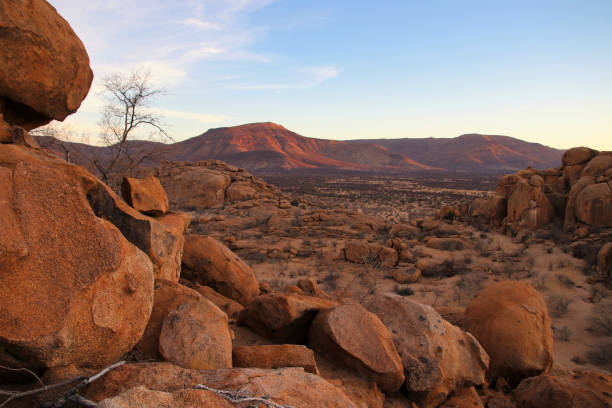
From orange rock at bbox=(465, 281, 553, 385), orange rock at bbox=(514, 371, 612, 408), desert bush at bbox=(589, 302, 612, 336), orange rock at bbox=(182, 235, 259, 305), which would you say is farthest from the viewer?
desert bush at bbox=(589, 302, 612, 336)

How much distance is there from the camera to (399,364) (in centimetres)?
374

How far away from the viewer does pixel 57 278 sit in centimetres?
226

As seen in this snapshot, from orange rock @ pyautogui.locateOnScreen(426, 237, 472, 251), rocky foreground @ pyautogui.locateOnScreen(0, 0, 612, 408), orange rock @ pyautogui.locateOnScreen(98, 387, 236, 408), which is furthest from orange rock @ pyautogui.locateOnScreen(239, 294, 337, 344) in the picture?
orange rock @ pyautogui.locateOnScreen(426, 237, 472, 251)

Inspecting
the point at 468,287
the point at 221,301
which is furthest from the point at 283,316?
the point at 468,287

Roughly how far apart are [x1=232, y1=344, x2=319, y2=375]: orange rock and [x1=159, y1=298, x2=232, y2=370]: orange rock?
209mm

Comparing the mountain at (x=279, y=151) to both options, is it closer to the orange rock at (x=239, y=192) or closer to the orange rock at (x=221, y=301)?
the orange rock at (x=239, y=192)

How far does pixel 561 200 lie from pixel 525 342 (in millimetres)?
13708

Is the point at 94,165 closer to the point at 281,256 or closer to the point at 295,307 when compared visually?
the point at 281,256

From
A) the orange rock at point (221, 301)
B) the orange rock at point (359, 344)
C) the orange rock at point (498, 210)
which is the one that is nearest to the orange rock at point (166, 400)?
the orange rock at point (359, 344)

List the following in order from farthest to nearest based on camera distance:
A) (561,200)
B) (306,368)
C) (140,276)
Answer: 1. (561,200)
2. (306,368)
3. (140,276)

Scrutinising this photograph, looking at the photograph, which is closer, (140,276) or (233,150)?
(140,276)

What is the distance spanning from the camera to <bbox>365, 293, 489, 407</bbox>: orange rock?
3.86m

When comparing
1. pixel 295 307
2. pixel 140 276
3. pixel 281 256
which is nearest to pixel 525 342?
pixel 295 307

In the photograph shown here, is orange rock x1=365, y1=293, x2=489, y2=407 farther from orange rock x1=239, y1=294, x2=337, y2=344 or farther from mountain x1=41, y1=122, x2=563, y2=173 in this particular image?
mountain x1=41, y1=122, x2=563, y2=173
